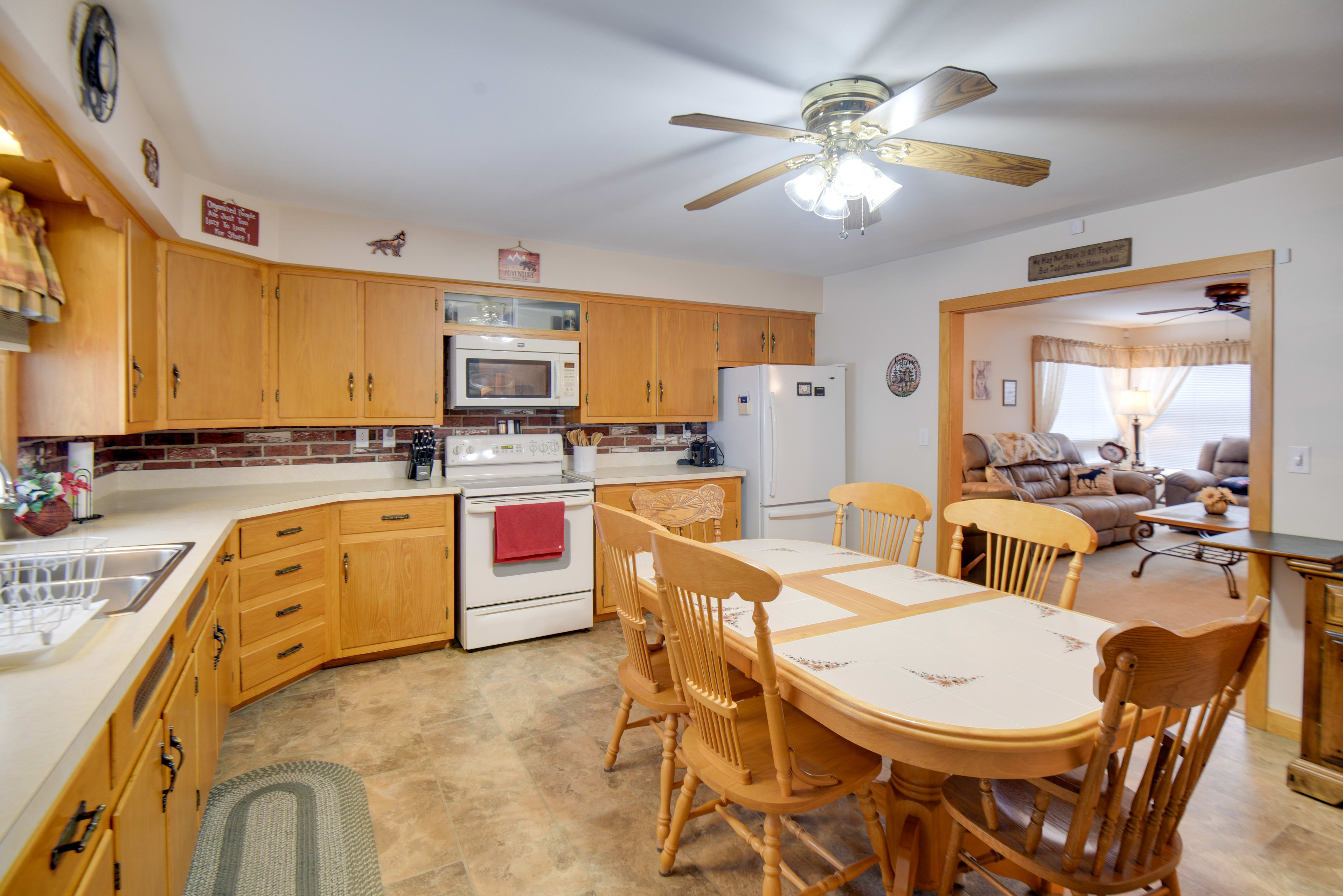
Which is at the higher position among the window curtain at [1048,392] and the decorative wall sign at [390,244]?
the decorative wall sign at [390,244]

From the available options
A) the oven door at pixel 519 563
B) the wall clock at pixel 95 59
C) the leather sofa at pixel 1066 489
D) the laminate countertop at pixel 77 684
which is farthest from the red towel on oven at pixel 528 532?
the leather sofa at pixel 1066 489

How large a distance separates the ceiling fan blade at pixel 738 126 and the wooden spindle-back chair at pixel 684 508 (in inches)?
52.7

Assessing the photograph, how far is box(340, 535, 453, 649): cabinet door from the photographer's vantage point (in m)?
3.13

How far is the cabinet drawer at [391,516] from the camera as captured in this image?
3.11 meters

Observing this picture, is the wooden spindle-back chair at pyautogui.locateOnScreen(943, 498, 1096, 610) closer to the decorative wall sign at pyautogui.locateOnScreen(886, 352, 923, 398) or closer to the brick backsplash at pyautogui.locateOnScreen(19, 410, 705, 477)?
the decorative wall sign at pyautogui.locateOnScreen(886, 352, 923, 398)

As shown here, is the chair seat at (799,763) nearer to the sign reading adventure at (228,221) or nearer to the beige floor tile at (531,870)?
the beige floor tile at (531,870)

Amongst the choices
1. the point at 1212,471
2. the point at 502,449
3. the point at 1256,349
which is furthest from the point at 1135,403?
the point at 502,449

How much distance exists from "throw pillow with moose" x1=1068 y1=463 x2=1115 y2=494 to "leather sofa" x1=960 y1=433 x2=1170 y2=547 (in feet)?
0.15

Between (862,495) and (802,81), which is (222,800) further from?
(802,81)

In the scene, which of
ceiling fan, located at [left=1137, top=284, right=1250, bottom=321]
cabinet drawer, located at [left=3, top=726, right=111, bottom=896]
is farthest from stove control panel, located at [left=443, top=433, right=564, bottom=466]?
ceiling fan, located at [left=1137, top=284, right=1250, bottom=321]

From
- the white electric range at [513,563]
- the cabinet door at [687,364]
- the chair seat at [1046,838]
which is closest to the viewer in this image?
the chair seat at [1046,838]

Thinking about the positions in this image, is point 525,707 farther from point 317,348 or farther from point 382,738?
point 317,348

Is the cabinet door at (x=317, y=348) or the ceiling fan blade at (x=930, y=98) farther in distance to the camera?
the cabinet door at (x=317, y=348)

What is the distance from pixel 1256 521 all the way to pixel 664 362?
316cm
